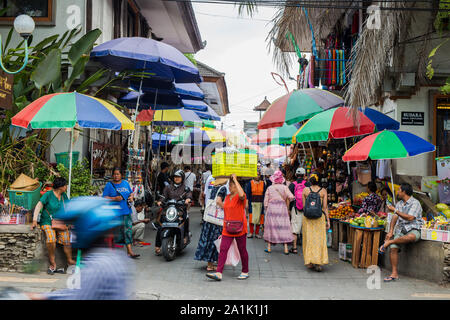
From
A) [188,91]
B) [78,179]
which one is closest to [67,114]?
[78,179]

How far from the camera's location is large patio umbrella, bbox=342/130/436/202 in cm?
781

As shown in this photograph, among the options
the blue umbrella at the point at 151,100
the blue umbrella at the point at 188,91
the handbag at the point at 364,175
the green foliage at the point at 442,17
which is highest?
the green foliage at the point at 442,17

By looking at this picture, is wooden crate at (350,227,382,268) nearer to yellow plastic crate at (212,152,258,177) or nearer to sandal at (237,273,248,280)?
sandal at (237,273,248,280)

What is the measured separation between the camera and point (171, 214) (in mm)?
8641

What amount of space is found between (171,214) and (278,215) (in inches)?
103

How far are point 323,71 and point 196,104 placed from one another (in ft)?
18.2

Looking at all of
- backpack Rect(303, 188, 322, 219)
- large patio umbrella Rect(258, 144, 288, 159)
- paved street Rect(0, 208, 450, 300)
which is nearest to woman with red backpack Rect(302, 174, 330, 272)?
backpack Rect(303, 188, 322, 219)

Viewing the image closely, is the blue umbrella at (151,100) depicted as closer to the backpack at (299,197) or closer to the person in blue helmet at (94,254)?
the backpack at (299,197)

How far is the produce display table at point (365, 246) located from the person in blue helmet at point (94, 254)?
6234 millimetres

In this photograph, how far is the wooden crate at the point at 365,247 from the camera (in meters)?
8.37

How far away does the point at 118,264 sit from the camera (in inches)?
130

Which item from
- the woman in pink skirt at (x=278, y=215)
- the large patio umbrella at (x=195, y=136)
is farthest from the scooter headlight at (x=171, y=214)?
the large patio umbrella at (x=195, y=136)

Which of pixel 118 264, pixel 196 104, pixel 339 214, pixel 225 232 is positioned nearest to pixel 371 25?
pixel 339 214
